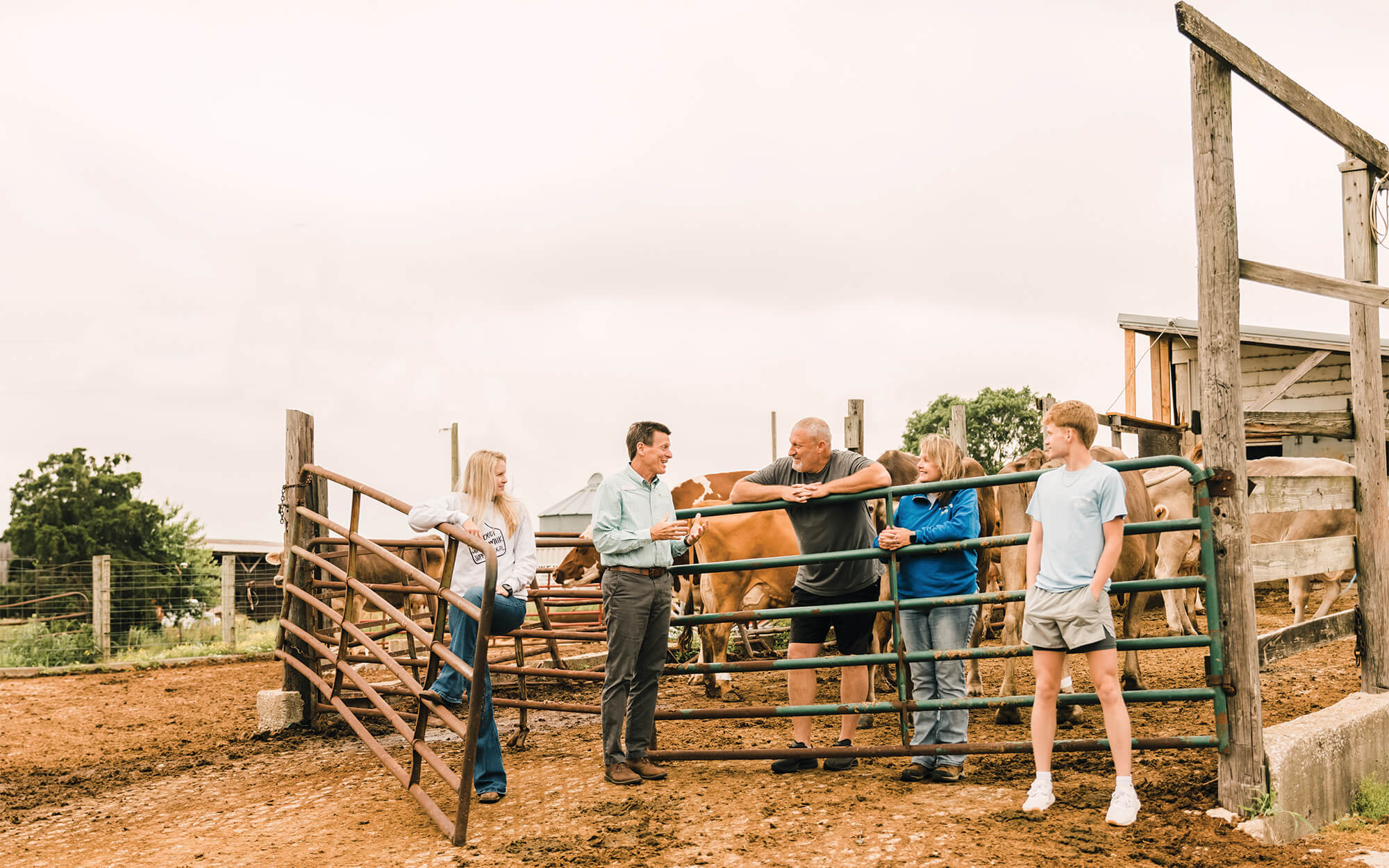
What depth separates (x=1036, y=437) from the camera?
96.8 feet


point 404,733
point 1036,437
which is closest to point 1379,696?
point 404,733

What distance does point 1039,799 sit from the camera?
169 inches

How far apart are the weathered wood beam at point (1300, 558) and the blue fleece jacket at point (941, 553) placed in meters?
1.25

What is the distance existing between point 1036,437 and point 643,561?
26371mm

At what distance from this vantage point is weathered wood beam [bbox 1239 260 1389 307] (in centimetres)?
468

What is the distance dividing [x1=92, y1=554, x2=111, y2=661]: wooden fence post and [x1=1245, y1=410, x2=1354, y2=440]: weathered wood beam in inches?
538

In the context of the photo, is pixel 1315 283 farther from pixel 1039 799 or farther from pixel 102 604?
pixel 102 604

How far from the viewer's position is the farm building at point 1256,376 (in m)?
14.3

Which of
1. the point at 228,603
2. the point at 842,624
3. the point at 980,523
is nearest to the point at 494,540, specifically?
the point at 842,624

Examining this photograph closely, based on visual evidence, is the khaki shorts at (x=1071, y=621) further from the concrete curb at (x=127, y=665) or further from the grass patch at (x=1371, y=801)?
the concrete curb at (x=127, y=665)

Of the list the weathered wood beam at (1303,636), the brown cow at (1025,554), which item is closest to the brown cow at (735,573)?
the brown cow at (1025,554)

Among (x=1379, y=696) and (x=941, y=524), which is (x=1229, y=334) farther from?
(x=1379, y=696)

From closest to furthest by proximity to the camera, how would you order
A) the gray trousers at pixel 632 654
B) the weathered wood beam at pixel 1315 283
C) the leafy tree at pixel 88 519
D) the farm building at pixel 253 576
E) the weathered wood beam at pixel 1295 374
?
the weathered wood beam at pixel 1315 283
the gray trousers at pixel 632 654
the weathered wood beam at pixel 1295 374
the farm building at pixel 253 576
the leafy tree at pixel 88 519

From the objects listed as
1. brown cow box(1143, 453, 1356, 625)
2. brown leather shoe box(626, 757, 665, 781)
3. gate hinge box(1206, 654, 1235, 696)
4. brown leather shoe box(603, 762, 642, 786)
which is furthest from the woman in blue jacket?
brown cow box(1143, 453, 1356, 625)
